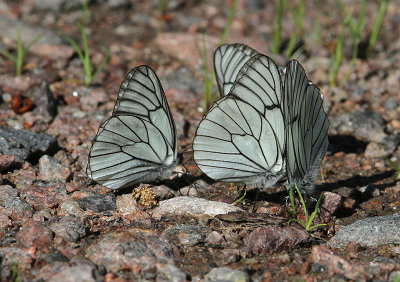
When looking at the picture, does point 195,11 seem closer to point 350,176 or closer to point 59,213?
point 350,176

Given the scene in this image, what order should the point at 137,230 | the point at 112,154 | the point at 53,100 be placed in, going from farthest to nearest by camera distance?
the point at 53,100
the point at 112,154
the point at 137,230

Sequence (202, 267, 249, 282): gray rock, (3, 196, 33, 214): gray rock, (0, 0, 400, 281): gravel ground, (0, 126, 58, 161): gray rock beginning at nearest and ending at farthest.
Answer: (202, 267, 249, 282): gray rock
(0, 0, 400, 281): gravel ground
(3, 196, 33, 214): gray rock
(0, 126, 58, 161): gray rock

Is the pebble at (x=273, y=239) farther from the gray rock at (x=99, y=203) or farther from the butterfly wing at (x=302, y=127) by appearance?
the gray rock at (x=99, y=203)

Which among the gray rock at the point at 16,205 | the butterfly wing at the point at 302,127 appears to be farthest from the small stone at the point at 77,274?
the butterfly wing at the point at 302,127

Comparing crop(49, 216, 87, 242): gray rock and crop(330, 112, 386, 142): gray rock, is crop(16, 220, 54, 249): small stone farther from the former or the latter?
crop(330, 112, 386, 142): gray rock

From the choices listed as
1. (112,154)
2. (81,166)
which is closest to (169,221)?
(112,154)

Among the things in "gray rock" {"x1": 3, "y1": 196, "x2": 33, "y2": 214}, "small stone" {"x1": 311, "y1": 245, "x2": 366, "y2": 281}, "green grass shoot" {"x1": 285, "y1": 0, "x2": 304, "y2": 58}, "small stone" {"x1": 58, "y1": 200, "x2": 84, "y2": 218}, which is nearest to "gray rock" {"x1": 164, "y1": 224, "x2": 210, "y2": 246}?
"small stone" {"x1": 58, "y1": 200, "x2": 84, "y2": 218}
